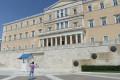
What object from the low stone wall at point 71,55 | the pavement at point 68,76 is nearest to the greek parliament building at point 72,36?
the low stone wall at point 71,55

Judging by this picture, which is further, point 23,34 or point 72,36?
point 23,34

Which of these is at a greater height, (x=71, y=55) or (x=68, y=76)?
(x=71, y=55)

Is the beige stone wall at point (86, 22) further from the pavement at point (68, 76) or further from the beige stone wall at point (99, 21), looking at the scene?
the pavement at point (68, 76)

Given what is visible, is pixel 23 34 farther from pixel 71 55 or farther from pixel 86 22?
pixel 71 55

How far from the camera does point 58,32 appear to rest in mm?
33094

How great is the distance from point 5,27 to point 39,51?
31282 mm

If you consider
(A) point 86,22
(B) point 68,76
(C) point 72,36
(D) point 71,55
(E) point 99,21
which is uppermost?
(A) point 86,22

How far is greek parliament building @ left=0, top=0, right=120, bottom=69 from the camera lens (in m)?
21.4

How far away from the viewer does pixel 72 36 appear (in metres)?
34.0

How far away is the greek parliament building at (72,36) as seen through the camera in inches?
844

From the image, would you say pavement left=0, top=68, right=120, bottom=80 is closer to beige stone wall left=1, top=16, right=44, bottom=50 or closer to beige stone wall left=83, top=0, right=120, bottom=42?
beige stone wall left=83, top=0, right=120, bottom=42

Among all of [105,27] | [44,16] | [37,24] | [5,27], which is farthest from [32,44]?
[105,27]

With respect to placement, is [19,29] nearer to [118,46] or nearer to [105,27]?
[105,27]

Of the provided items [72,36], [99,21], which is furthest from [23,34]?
[99,21]
